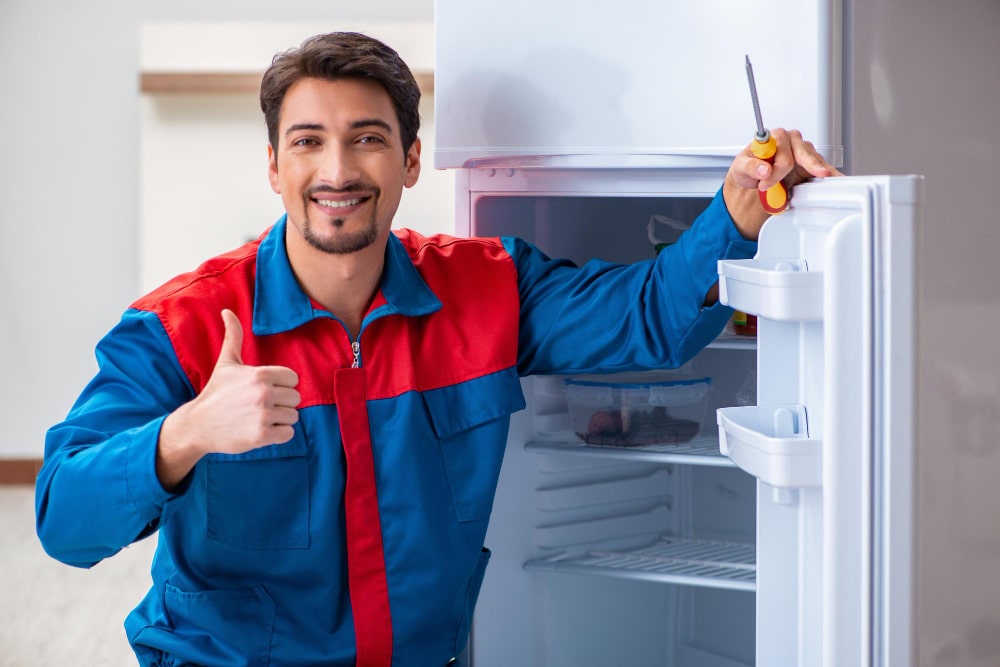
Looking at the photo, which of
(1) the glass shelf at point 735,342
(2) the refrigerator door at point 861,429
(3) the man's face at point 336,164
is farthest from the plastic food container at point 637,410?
(2) the refrigerator door at point 861,429

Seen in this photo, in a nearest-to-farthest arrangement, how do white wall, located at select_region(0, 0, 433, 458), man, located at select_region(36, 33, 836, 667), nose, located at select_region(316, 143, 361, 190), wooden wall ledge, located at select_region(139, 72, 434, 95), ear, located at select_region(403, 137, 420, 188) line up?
man, located at select_region(36, 33, 836, 667), nose, located at select_region(316, 143, 361, 190), ear, located at select_region(403, 137, 420, 188), wooden wall ledge, located at select_region(139, 72, 434, 95), white wall, located at select_region(0, 0, 433, 458)

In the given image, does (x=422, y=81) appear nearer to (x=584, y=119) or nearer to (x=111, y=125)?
(x=111, y=125)

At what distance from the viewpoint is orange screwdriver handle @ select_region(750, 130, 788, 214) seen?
4.34ft

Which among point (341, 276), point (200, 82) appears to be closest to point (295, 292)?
point (341, 276)

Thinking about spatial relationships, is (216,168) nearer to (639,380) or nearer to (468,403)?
(639,380)

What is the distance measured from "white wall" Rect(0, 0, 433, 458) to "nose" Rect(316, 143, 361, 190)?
3.30 m

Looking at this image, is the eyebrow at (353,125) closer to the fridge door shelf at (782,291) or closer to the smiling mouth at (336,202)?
the smiling mouth at (336,202)

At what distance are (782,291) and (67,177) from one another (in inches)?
172

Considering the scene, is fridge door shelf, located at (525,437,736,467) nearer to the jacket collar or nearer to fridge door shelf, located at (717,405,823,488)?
the jacket collar

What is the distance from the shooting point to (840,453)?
1009mm

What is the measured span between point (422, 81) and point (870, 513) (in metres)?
3.73

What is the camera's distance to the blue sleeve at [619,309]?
5.22 ft

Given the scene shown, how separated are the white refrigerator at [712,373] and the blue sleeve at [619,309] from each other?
12 cm

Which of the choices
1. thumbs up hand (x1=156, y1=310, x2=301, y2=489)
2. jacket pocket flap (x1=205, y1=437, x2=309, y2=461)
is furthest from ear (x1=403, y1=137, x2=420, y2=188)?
thumbs up hand (x1=156, y1=310, x2=301, y2=489)
